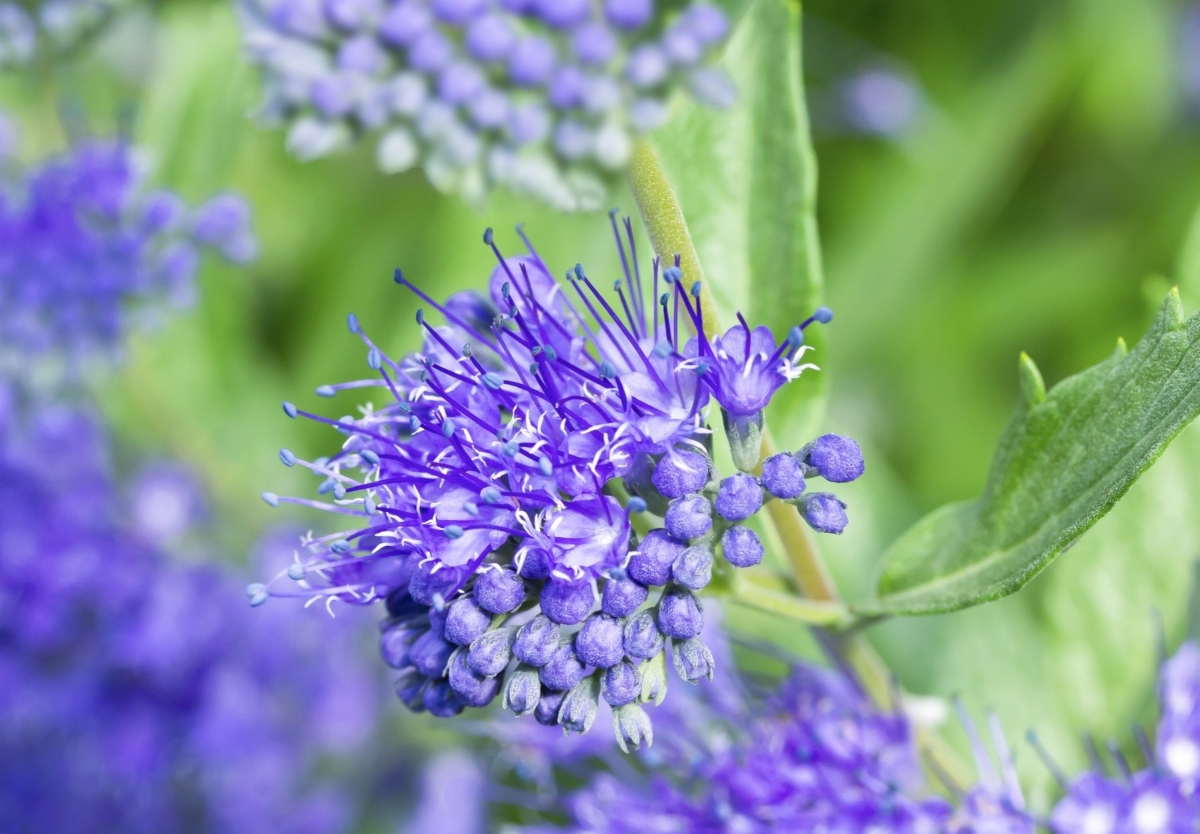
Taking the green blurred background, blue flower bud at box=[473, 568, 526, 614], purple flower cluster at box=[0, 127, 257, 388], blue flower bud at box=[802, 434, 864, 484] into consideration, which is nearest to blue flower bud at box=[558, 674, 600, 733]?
blue flower bud at box=[473, 568, 526, 614]

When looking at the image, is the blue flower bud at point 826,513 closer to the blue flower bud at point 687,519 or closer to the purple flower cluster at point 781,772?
the blue flower bud at point 687,519

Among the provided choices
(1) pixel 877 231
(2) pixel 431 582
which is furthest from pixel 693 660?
(1) pixel 877 231

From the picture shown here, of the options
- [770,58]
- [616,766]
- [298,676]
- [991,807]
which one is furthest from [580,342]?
[298,676]

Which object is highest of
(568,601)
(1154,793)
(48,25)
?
(48,25)

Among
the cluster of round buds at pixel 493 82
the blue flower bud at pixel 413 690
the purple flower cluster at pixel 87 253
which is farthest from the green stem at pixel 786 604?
the purple flower cluster at pixel 87 253

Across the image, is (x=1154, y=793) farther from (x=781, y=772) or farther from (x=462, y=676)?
(x=462, y=676)

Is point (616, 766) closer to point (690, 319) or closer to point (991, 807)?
point (991, 807)
